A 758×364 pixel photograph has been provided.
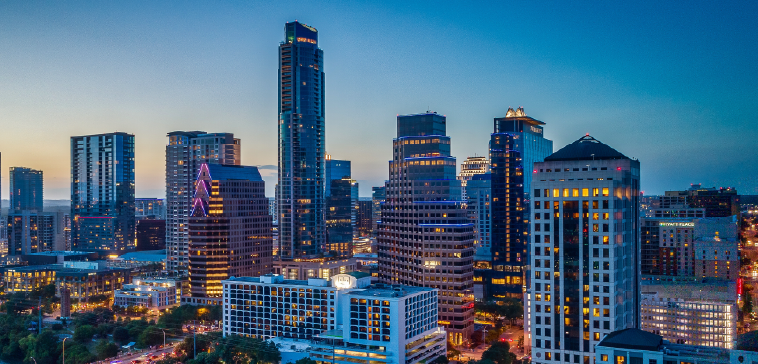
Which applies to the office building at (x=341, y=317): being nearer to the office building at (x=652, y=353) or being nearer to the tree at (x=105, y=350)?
the tree at (x=105, y=350)

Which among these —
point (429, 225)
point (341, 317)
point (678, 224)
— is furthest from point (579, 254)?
point (678, 224)

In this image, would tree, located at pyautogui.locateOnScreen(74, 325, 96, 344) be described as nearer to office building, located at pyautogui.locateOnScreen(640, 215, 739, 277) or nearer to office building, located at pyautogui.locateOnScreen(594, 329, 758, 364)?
office building, located at pyautogui.locateOnScreen(594, 329, 758, 364)

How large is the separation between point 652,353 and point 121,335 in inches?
4177

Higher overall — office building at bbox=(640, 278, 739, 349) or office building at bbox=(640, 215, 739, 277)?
office building at bbox=(640, 215, 739, 277)

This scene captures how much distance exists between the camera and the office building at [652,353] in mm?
62938

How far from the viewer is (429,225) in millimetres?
127312

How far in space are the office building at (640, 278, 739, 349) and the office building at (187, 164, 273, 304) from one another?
105 m

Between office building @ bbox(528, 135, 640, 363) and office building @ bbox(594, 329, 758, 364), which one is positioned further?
office building @ bbox(528, 135, 640, 363)

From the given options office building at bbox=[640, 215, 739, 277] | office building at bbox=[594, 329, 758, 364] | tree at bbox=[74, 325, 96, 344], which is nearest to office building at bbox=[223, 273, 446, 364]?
tree at bbox=[74, 325, 96, 344]

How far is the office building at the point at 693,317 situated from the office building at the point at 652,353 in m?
53.1

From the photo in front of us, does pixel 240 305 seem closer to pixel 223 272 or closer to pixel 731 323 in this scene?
pixel 223 272

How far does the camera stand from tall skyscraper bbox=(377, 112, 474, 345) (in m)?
124

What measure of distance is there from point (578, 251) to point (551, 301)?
780 cm

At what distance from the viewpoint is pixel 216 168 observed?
174 m
